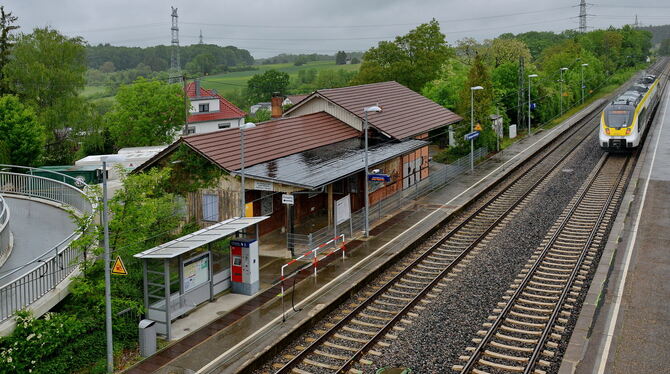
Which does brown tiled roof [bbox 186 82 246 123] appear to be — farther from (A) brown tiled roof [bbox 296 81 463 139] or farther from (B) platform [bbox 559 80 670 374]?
(B) platform [bbox 559 80 670 374]

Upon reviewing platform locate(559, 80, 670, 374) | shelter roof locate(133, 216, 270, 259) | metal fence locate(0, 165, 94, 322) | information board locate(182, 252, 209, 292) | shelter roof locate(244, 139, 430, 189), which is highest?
shelter roof locate(244, 139, 430, 189)

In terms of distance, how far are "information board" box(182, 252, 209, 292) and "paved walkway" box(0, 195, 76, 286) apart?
Answer: 377 cm

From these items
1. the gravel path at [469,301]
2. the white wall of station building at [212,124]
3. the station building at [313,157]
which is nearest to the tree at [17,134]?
the station building at [313,157]

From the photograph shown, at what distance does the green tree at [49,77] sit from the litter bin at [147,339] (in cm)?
3543

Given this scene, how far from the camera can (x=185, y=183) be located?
79.2 feet

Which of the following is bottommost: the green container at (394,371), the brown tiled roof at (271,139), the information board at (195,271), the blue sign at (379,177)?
the green container at (394,371)

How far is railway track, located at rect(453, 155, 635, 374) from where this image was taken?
14164 millimetres

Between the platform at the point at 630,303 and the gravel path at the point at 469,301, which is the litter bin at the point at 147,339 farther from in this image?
the platform at the point at 630,303

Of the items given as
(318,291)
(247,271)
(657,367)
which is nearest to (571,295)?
(657,367)

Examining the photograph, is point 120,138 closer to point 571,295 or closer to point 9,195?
point 9,195

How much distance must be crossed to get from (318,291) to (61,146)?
37999 mm

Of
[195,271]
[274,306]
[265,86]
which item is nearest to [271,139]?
[195,271]

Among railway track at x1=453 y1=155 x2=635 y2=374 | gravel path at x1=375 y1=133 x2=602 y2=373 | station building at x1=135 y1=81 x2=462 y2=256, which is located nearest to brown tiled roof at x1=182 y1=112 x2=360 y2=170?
station building at x1=135 y1=81 x2=462 y2=256

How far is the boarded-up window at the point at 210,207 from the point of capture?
944 inches
